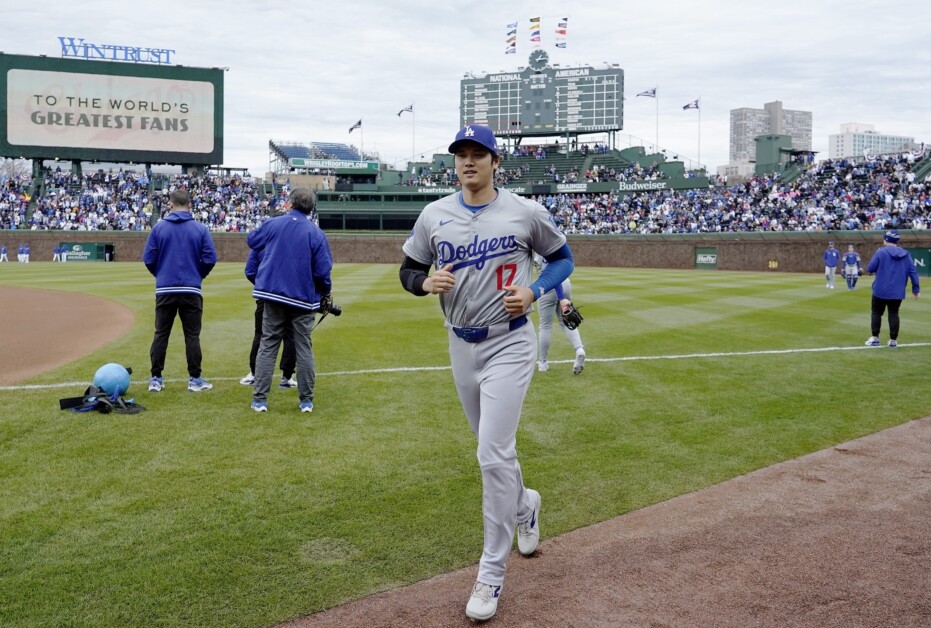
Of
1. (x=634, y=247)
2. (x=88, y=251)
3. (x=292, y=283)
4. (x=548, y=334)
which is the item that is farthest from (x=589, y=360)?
(x=88, y=251)

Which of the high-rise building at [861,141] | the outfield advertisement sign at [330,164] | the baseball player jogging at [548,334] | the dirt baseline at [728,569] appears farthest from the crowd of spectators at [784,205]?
the high-rise building at [861,141]

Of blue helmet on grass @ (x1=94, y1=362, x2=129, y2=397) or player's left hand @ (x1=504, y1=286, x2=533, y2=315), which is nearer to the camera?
player's left hand @ (x1=504, y1=286, x2=533, y2=315)

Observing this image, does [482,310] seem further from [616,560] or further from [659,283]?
[659,283]

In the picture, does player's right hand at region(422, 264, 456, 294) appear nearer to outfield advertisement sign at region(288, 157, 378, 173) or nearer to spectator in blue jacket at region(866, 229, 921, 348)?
spectator in blue jacket at region(866, 229, 921, 348)

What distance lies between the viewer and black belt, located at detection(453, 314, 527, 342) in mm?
3900

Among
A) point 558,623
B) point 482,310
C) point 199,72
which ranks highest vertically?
point 199,72

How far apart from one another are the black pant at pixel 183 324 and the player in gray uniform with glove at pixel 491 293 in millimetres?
4687

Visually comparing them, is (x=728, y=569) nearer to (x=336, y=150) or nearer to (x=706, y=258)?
(x=706, y=258)

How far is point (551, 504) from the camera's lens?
485cm

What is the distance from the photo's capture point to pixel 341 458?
5777mm

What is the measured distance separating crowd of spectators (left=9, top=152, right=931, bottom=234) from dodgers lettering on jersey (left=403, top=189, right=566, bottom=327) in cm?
3952

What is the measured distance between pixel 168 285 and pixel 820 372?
8.13 m

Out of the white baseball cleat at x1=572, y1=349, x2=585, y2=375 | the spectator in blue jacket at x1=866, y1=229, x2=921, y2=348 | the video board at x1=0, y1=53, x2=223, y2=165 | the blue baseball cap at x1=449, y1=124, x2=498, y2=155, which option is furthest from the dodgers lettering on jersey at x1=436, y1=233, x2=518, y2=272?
the video board at x1=0, y1=53, x2=223, y2=165

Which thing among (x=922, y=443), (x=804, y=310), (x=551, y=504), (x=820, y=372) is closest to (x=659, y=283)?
(x=804, y=310)
